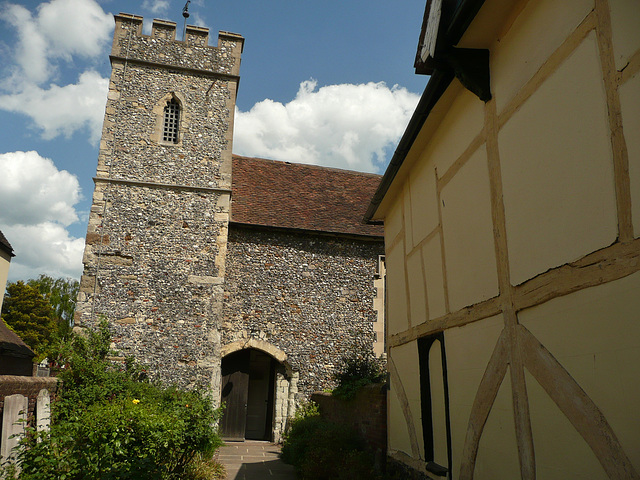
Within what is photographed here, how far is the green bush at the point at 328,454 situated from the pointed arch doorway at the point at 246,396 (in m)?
2.91

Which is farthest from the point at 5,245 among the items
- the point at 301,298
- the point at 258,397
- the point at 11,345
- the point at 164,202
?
the point at 301,298

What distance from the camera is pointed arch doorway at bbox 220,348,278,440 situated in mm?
12016

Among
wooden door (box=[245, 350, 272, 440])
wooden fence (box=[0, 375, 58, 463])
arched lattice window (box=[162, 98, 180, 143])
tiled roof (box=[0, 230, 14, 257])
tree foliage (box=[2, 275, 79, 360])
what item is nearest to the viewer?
wooden fence (box=[0, 375, 58, 463])

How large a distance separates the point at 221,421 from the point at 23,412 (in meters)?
7.61

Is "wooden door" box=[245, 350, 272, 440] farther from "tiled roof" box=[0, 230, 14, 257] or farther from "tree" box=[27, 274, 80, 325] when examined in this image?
"tree" box=[27, 274, 80, 325]

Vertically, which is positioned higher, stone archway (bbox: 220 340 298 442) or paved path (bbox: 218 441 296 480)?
stone archway (bbox: 220 340 298 442)

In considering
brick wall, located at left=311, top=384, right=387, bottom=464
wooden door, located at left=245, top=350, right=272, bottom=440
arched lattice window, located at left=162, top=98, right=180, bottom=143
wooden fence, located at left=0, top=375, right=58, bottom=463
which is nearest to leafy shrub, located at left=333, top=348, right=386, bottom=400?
brick wall, located at left=311, top=384, right=387, bottom=464

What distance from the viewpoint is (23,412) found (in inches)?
190

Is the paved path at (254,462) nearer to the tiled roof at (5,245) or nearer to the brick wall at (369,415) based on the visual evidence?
the brick wall at (369,415)

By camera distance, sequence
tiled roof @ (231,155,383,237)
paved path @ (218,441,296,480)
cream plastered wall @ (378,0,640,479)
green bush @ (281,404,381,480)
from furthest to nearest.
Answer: tiled roof @ (231,155,383,237) → paved path @ (218,441,296,480) → green bush @ (281,404,381,480) → cream plastered wall @ (378,0,640,479)

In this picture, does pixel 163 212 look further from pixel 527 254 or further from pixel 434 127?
pixel 527 254

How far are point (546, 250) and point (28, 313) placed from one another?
116 feet

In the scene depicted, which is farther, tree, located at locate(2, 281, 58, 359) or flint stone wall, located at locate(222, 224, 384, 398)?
tree, located at locate(2, 281, 58, 359)

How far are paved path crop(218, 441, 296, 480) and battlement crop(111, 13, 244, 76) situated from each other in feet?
31.2
